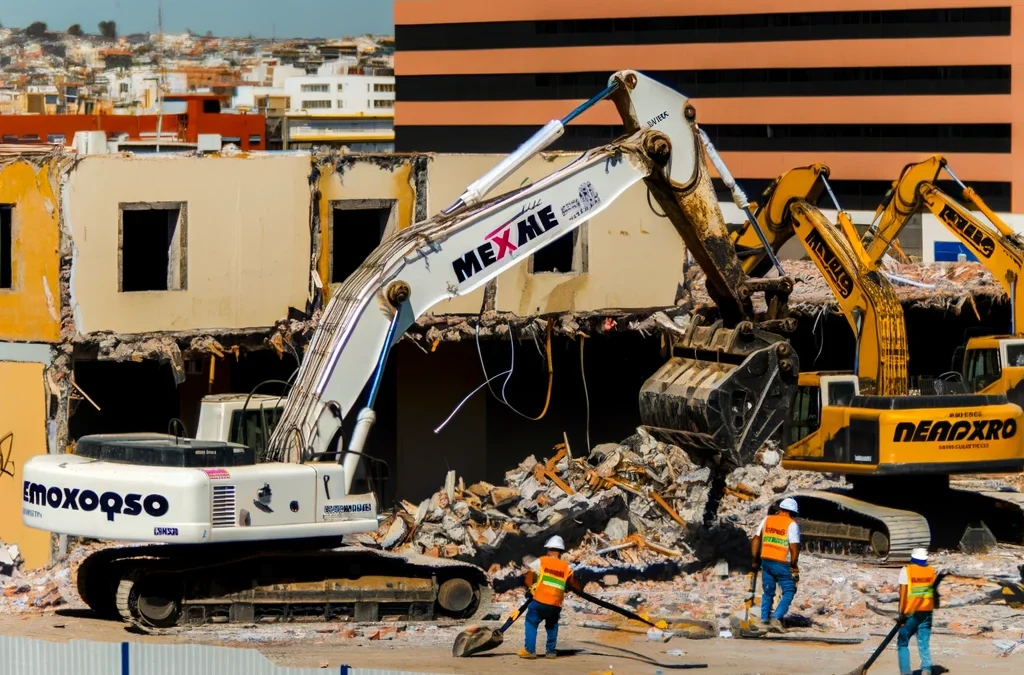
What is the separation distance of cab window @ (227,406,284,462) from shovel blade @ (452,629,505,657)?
9.75 feet

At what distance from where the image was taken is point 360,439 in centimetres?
1784

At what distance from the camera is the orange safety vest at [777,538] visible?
1875 centimetres

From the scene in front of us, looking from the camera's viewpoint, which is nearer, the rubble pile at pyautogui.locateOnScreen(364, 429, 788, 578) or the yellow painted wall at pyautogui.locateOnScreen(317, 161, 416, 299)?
the rubble pile at pyautogui.locateOnScreen(364, 429, 788, 578)

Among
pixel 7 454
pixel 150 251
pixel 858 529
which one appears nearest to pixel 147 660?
pixel 7 454

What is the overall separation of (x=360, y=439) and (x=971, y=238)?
1166 centimetres

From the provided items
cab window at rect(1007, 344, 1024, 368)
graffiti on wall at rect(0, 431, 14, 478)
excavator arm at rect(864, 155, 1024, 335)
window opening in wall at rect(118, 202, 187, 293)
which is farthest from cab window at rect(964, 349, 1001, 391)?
graffiti on wall at rect(0, 431, 14, 478)

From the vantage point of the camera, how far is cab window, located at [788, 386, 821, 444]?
23.5 m

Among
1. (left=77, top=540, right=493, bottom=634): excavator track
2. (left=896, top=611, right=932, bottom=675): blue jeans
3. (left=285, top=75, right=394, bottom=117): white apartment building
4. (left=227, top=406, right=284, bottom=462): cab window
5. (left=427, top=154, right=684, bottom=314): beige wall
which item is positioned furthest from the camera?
(left=285, top=75, right=394, bottom=117): white apartment building

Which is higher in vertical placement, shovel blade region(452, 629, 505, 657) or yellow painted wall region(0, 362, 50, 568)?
yellow painted wall region(0, 362, 50, 568)

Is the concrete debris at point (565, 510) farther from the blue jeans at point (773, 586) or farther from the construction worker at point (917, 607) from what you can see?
the construction worker at point (917, 607)

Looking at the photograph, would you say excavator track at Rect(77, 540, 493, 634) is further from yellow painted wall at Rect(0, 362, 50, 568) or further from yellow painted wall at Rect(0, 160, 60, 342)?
yellow painted wall at Rect(0, 160, 60, 342)

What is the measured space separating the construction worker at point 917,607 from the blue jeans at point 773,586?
7.15ft

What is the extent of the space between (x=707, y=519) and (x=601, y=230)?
5733 mm

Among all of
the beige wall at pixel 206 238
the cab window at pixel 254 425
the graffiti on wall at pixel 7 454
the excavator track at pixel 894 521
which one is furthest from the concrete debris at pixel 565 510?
the graffiti on wall at pixel 7 454
